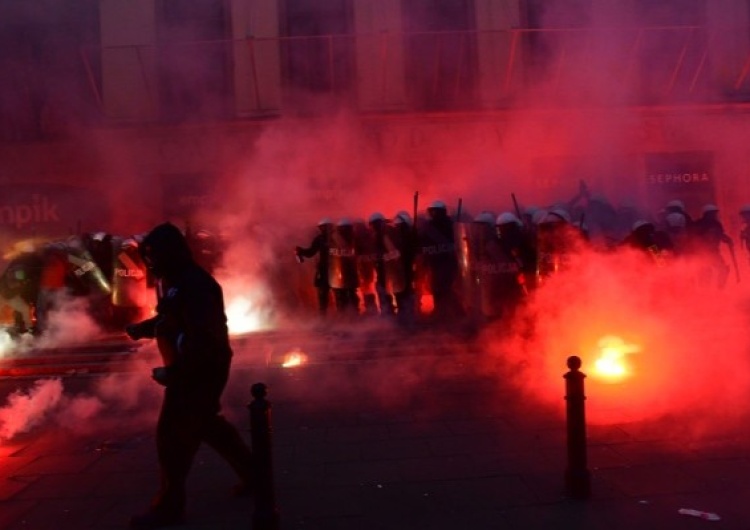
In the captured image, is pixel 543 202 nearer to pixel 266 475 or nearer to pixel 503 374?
A: pixel 503 374

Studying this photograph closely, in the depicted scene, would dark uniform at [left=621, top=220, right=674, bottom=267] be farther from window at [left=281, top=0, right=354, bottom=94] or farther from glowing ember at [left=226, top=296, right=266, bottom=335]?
window at [left=281, top=0, right=354, bottom=94]

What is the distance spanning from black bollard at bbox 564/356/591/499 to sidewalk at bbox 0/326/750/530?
0.08m

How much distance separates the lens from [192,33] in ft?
33.9

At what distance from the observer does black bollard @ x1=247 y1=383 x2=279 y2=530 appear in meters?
2.82

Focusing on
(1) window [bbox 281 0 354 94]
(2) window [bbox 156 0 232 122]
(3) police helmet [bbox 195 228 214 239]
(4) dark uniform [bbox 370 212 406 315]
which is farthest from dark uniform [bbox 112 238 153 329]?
(1) window [bbox 281 0 354 94]

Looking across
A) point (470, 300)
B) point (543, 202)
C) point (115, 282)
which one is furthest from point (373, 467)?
point (543, 202)

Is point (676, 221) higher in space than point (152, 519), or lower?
higher

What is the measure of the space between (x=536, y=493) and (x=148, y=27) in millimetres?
9222

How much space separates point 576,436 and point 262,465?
1477mm

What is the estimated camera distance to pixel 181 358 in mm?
2910

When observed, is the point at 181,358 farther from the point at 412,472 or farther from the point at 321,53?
the point at 321,53

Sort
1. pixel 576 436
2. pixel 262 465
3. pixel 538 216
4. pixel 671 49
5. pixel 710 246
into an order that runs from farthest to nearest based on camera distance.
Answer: pixel 671 49, pixel 710 246, pixel 538 216, pixel 576 436, pixel 262 465

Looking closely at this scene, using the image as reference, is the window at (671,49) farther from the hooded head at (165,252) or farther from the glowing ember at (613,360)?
the hooded head at (165,252)

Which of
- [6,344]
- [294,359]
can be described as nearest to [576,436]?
[294,359]
